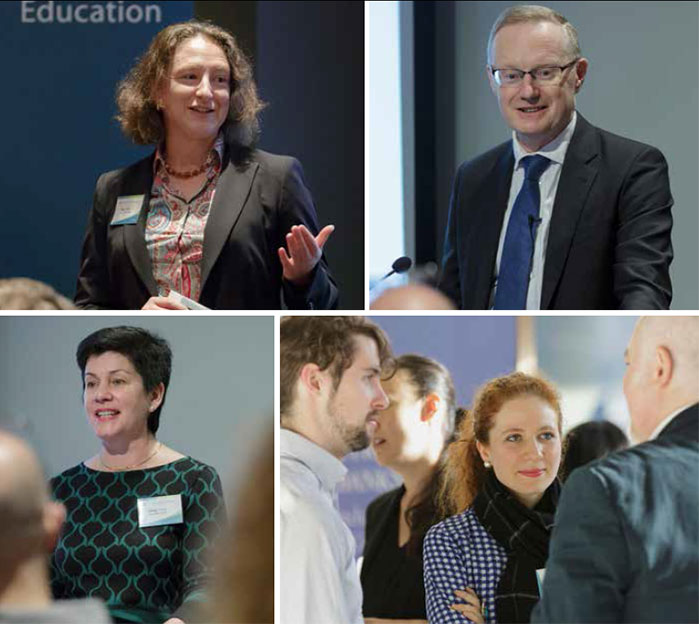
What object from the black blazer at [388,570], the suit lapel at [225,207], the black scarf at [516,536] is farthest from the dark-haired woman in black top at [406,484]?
the suit lapel at [225,207]

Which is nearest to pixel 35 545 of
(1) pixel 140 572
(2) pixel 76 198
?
(1) pixel 140 572

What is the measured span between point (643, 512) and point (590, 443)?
0.68ft

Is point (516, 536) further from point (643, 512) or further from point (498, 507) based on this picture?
point (643, 512)

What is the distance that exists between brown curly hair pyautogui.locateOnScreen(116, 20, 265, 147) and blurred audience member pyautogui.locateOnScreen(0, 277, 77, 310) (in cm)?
70

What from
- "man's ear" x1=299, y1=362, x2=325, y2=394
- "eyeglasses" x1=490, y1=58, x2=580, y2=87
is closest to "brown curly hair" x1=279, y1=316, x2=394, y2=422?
"man's ear" x1=299, y1=362, x2=325, y2=394

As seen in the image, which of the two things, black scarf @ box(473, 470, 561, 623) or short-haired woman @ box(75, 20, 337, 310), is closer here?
black scarf @ box(473, 470, 561, 623)

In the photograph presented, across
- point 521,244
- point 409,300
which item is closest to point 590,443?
point 409,300

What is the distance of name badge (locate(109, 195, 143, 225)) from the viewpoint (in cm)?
436

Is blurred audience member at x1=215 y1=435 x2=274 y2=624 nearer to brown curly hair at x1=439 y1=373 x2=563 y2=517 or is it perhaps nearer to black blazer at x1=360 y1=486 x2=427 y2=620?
black blazer at x1=360 y1=486 x2=427 y2=620

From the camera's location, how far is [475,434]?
144 inches

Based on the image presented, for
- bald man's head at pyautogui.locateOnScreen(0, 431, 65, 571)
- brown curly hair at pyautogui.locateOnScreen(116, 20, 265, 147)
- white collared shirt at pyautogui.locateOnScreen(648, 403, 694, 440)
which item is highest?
brown curly hair at pyautogui.locateOnScreen(116, 20, 265, 147)

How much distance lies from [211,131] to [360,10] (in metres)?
2.23

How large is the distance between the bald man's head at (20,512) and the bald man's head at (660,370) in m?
1.48

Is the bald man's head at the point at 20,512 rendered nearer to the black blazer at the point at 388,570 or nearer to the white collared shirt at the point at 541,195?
the black blazer at the point at 388,570
